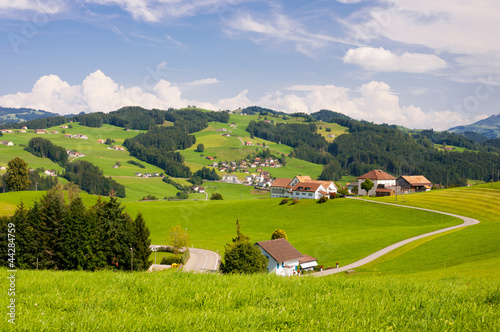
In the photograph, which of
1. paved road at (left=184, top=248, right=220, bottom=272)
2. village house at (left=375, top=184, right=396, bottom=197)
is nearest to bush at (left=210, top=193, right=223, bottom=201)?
village house at (left=375, top=184, right=396, bottom=197)

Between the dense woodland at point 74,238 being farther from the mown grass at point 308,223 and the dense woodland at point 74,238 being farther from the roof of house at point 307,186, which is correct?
the roof of house at point 307,186

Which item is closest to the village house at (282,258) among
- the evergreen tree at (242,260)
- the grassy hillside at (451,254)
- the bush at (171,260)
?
the evergreen tree at (242,260)

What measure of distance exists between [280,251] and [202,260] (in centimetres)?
1893

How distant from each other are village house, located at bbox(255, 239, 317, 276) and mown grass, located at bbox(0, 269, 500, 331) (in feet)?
172

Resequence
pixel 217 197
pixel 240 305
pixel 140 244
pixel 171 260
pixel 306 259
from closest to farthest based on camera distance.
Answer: pixel 240 305 < pixel 140 244 < pixel 306 259 < pixel 171 260 < pixel 217 197

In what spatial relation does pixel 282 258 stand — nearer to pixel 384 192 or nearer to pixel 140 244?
pixel 140 244

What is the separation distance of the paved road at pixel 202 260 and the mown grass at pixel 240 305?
179ft

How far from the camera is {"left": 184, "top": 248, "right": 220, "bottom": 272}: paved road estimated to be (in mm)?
63750

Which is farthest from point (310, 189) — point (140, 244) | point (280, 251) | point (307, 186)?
point (140, 244)

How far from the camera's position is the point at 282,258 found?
60.3 m

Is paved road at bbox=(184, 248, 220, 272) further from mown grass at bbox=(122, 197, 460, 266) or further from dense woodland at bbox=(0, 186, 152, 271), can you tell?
dense woodland at bbox=(0, 186, 152, 271)

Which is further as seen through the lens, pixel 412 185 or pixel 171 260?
pixel 412 185

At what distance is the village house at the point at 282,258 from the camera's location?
2370 inches

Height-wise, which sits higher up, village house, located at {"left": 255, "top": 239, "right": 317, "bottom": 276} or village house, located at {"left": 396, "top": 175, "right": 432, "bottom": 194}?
village house, located at {"left": 396, "top": 175, "right": 432, "bottom": 194}
